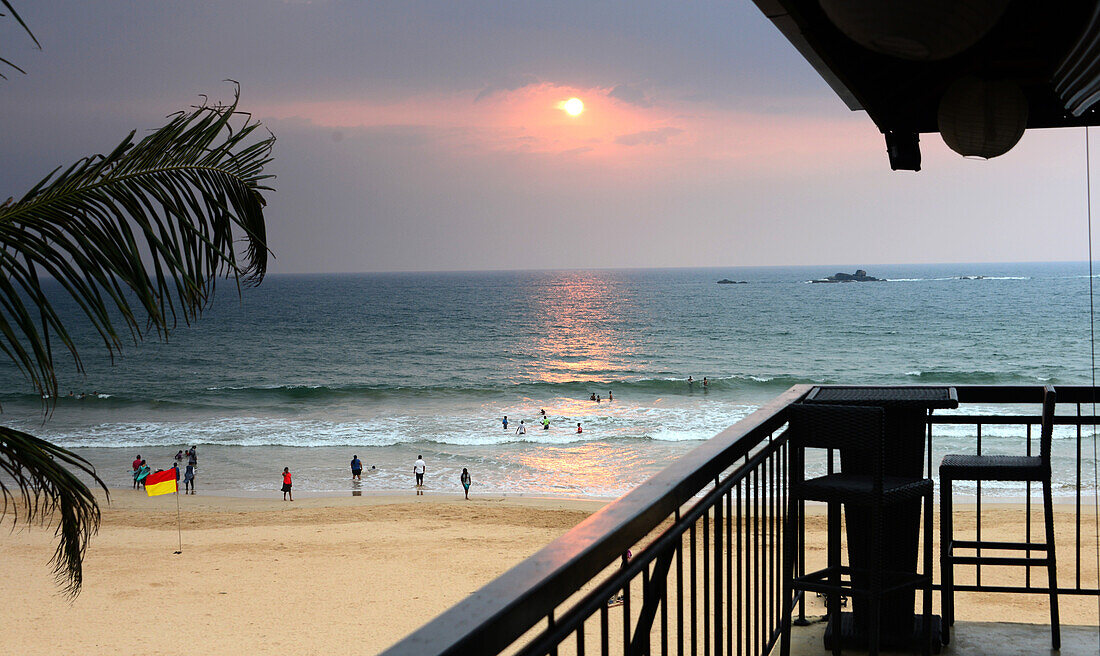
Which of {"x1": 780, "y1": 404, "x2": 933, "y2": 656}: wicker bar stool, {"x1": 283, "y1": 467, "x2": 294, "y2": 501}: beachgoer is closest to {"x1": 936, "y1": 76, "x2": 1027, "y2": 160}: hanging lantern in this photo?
{"x1": 780, "y1": 404, "x2": 933, "y2": 656}: wicker bar stool

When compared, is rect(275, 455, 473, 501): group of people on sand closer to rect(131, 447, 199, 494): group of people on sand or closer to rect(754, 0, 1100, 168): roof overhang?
rect(131, 447, 199, 494): group of people on sand

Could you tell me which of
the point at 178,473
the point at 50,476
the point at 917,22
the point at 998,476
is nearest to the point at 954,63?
the point at 998,476

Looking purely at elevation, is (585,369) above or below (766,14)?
below

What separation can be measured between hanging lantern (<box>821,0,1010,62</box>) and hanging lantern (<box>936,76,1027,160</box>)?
1.68m

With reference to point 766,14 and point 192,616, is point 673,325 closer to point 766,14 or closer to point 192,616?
point 192,616

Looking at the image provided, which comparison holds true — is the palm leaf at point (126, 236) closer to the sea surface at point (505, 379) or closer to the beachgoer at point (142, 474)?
the sea surface at point (505, 379)

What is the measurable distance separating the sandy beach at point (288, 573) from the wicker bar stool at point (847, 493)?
8.11 metres

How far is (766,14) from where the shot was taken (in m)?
2.48

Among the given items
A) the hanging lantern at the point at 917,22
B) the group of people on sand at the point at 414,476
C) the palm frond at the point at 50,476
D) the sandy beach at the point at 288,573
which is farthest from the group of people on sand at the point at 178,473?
the hanging lantern at the point at 917,22

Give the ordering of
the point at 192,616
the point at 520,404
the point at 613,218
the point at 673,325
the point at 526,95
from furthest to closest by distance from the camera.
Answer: the point at 613,218 → the point at 526,95 → the point at 673,325 → the point at 520,404 → the point at 192,616

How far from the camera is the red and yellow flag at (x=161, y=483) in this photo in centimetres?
1644

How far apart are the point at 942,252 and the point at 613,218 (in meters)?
32.7

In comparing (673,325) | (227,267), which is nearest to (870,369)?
(673,325)

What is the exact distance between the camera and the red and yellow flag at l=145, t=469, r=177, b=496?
16439mm
